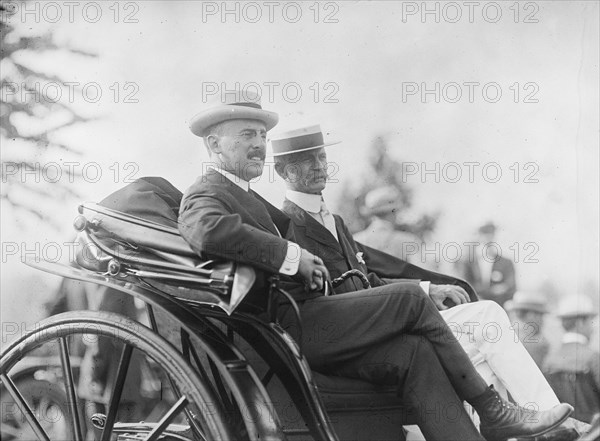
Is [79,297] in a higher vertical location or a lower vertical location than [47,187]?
lower

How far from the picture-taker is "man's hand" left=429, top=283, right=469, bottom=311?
2.46 meters

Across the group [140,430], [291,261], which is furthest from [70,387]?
[291,261]

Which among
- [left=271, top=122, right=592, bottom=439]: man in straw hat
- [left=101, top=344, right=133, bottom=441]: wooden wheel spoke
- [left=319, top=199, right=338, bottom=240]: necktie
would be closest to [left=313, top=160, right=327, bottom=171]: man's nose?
[left=271, top=122, right=592, bottom=439]: man in straw hat

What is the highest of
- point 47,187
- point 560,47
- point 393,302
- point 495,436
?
point 560,47

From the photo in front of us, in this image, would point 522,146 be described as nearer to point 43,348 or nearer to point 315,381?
point 315,381

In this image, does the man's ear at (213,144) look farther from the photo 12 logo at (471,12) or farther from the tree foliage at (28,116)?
the photo 12 logo at (471,12)

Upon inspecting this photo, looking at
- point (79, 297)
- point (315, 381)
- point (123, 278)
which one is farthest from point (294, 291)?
point (79, 297)

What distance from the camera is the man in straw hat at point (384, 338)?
216 cm

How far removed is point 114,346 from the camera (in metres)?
2.48

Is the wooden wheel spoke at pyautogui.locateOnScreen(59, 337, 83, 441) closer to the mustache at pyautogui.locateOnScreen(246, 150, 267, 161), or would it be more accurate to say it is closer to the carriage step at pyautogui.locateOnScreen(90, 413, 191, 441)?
the carriage step at pyautogui.locateOnScreen(90, 413, 191, 441)

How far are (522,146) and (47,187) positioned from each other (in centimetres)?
162

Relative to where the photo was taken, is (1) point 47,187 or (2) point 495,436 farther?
(1) point 47,187

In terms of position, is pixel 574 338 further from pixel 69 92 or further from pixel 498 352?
pixel 69 92

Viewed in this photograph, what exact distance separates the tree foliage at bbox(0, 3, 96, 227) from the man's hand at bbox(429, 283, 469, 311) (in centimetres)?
132
